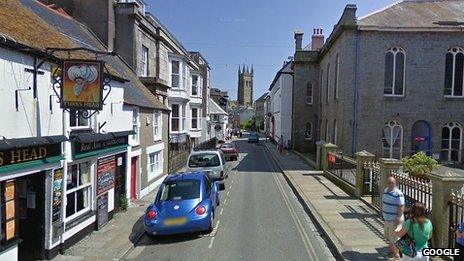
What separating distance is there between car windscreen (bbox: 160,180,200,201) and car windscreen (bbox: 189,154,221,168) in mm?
6783

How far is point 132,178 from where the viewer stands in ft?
51.3

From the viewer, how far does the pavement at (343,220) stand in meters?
8.62

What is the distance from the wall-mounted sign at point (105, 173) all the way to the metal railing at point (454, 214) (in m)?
9.04

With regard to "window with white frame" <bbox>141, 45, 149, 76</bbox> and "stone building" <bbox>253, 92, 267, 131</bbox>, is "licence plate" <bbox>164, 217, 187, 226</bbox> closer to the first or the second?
"window with white frame" <bbox>141, 45, 149, 76</bbox>

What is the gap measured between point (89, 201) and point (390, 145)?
21.6m

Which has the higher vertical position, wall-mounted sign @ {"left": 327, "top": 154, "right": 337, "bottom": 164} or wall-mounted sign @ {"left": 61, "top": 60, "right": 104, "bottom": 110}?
wall-mounted sign @ {"left": 61, "top": 60, "right": 104, "bottom": 110}

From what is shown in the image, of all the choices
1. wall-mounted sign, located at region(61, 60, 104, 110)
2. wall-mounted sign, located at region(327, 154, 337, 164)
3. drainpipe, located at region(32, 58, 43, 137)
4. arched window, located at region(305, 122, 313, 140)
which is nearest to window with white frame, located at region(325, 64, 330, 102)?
arched window, located at region(305, 122, 313, 140)

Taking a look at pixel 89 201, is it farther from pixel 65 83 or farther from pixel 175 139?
pixel 175 139

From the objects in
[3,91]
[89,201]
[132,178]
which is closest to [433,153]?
[132,178]

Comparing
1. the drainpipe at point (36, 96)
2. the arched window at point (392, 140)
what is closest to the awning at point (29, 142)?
the drainpipe at point (36, 96)

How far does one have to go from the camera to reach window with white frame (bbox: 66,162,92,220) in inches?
381

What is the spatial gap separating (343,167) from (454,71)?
1377 cm

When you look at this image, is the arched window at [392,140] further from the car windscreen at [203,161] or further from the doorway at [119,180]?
the doorway at [119,180]

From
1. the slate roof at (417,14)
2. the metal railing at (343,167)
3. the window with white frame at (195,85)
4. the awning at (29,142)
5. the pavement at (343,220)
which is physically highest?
the slate roof at (417,14)
